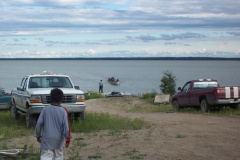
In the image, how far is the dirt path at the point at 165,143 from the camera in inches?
320

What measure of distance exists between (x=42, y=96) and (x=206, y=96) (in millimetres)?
7382

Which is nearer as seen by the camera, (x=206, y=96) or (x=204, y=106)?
(x=206, y=96)

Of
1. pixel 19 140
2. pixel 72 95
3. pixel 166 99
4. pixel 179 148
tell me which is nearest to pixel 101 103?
pixel 166 99

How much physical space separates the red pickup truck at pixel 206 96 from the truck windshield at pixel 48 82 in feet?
19.6

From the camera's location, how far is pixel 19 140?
10.8 metres

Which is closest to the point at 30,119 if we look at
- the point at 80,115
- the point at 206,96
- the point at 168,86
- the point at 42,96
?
the point at 42,96

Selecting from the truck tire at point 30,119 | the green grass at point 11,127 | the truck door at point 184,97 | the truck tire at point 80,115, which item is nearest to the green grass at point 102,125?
the truck tire at point 80,115

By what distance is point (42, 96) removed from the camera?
498 inches

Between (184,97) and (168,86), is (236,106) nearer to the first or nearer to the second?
(184,97)

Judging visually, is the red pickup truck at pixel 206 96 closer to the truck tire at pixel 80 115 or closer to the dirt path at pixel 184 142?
the dirt path at pixel 184 142

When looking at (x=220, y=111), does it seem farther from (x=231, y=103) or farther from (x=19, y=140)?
(x=19, y=140)

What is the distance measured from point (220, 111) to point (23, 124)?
320 inches

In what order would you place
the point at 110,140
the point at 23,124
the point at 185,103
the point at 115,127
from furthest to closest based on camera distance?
the point at 185,103
the point at 23,124
the point at 115,127
the point at 110,140

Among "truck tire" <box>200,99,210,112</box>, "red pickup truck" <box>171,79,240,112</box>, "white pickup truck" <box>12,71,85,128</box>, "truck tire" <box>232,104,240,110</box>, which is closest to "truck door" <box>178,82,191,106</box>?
"red pickup truck" <box>171,79,240,112</box>
